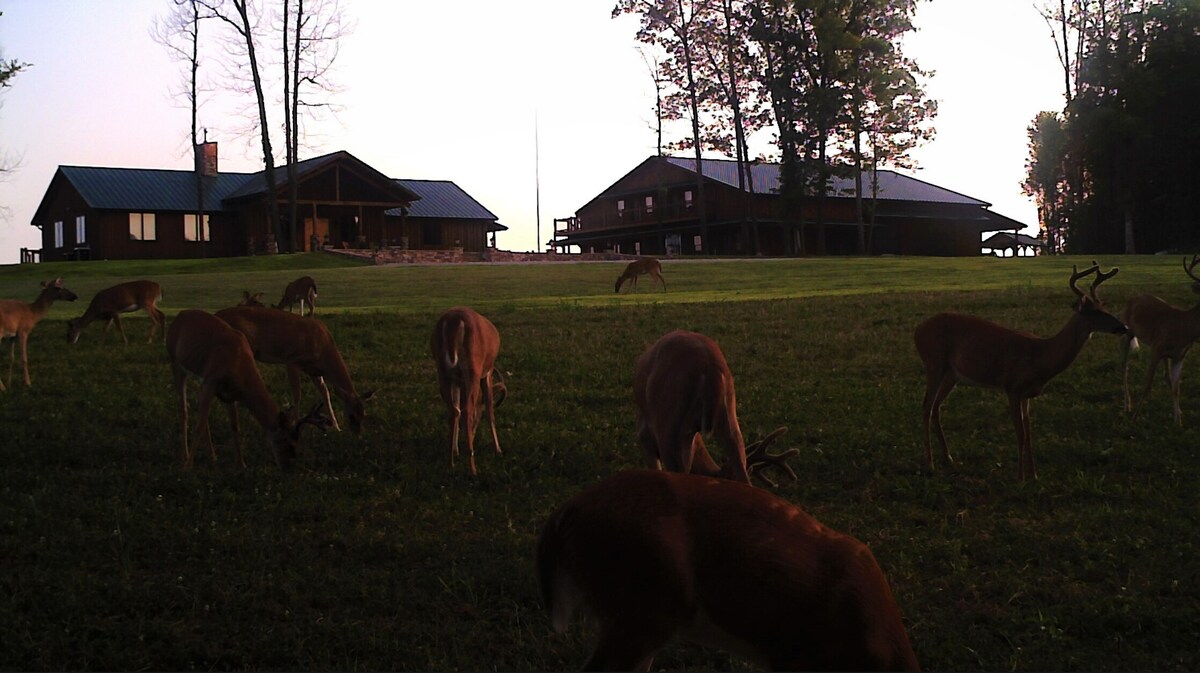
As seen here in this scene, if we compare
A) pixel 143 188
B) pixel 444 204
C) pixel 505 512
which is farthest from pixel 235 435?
pixel 444 204

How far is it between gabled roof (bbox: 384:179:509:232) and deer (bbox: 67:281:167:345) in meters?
44.7

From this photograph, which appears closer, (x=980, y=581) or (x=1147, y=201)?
(x=980, y=581)

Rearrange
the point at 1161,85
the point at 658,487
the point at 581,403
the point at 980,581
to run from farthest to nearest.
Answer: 1. the point at 1161,85
2. the point at 581,403
3. the point at 980,581
4. the point at 658,487

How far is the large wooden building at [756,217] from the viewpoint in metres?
65.9

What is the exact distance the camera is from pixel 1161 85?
176 ft

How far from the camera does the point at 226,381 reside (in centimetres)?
990

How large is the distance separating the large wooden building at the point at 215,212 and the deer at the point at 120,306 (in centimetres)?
3823

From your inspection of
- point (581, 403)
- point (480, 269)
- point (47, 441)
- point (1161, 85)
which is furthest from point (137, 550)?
point (1161, 85)

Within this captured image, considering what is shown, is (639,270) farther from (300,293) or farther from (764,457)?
(764,457)

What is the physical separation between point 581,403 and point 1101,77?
5180 cm

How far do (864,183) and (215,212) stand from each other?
1505 inches

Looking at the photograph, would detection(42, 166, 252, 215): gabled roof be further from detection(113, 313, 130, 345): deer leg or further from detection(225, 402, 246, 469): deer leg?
detection(225, 402, 246, 469): deer leg

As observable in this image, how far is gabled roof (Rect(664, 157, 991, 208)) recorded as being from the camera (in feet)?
225

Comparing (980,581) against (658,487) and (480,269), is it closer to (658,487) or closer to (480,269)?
(658,487)
